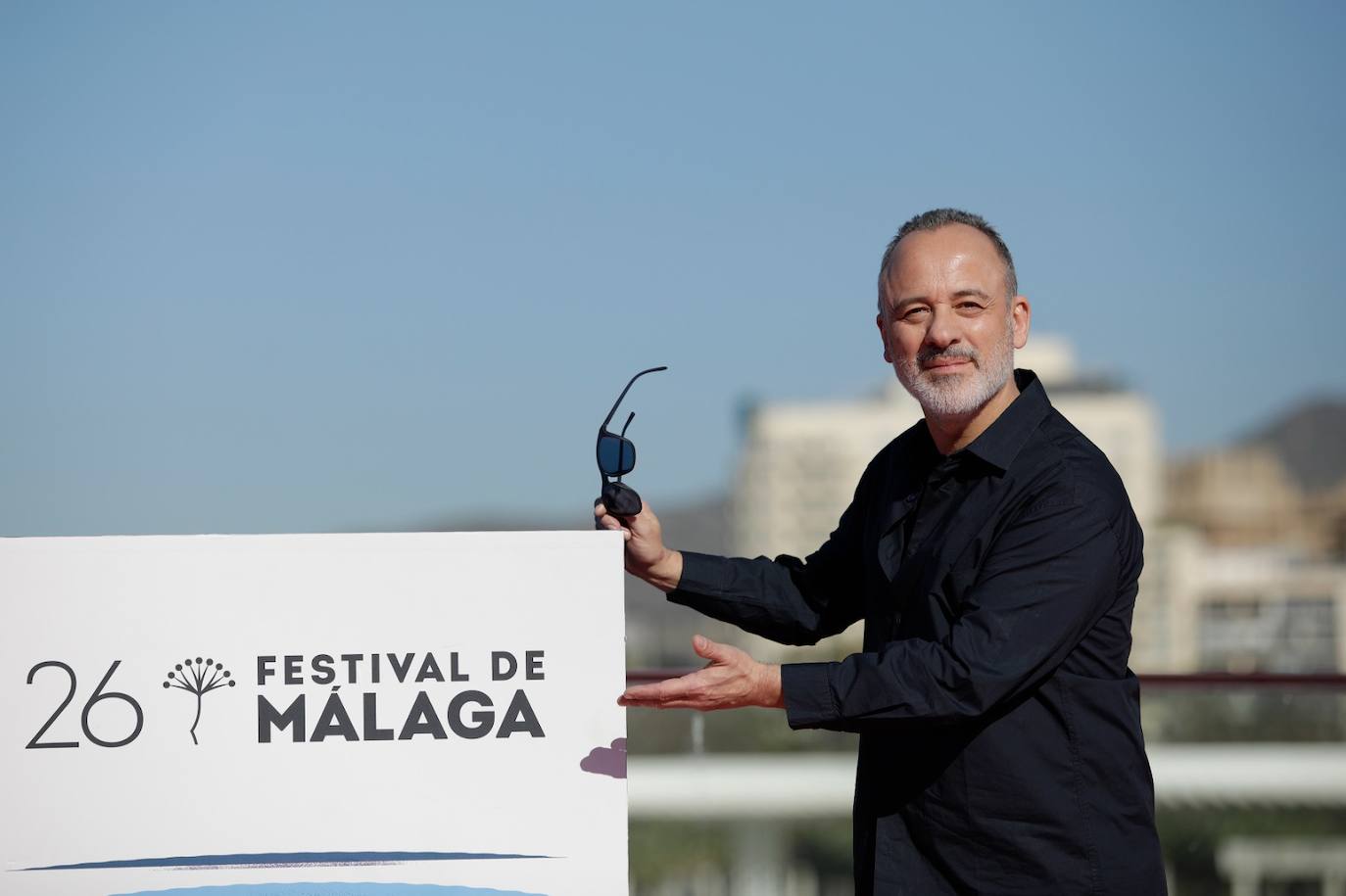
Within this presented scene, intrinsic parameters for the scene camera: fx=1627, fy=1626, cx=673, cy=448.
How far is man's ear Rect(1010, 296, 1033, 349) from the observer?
239 cm

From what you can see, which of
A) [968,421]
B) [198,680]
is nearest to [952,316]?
[968,421]

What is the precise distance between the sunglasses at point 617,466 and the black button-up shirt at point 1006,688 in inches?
15.9

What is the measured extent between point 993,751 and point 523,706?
661 millimetres

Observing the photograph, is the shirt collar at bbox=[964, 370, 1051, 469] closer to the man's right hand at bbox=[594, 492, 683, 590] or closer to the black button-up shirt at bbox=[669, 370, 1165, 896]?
the black button-up shirt at bbox=[669, 370, 1165, 896]

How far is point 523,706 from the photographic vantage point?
7.63 ft

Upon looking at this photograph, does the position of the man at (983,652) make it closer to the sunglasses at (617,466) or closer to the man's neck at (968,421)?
the man's neck at (968,421)

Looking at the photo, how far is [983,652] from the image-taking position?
6.88ft

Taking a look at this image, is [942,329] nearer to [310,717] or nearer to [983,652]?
[983,652]

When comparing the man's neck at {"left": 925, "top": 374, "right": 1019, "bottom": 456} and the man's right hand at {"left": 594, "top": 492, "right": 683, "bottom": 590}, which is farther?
the man's right hand at {"left": 594, "top": 492, "right": 683, "bottom": 590}

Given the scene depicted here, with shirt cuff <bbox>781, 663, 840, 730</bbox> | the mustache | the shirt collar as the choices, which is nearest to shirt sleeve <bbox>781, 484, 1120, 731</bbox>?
shirt cuff <bbox>781, 663, 840, 730</bbox>

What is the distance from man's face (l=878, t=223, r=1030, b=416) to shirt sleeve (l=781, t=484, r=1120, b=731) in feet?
0.71

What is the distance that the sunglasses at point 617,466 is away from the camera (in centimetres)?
249

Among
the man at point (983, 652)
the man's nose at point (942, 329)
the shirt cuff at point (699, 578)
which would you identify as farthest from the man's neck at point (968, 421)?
the shirt cuff at point (699, 578)

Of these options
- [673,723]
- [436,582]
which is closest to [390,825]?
[436,582]
